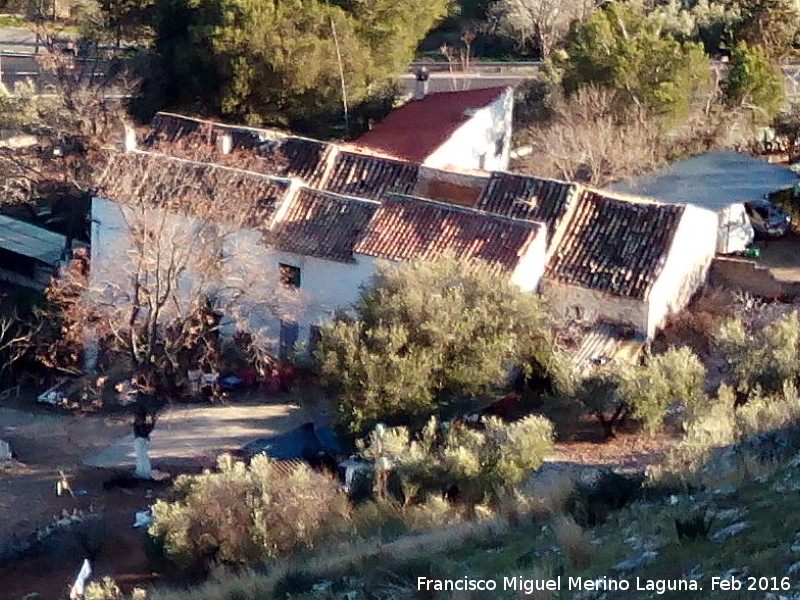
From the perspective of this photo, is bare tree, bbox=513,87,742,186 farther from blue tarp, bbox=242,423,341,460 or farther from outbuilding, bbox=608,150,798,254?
blue tarp, bbox=242,423,341,460

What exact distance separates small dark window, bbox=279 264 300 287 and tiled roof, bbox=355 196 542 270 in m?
1.70

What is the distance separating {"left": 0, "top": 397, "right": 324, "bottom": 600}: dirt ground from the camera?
60.9 feet

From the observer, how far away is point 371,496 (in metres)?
17.4

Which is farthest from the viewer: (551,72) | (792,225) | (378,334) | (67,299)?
(551,72)

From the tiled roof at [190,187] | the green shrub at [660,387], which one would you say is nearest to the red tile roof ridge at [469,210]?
the tiled roof at [190,187]

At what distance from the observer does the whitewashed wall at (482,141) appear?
31016mm

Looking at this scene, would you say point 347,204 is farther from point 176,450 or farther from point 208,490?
point 208,490

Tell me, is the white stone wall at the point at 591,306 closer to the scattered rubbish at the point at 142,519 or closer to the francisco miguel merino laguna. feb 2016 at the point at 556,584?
the scattered rubbish at the point at 142,519

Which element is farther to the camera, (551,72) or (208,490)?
(551,72)

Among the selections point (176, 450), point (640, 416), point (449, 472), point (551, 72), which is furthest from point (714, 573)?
point (551, 72)

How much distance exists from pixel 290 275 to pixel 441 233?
3439 mm

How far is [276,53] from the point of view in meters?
32.9

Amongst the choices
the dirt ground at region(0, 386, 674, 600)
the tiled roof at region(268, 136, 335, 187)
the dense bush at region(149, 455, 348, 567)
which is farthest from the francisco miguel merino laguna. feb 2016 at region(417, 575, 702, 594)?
the tiled roof at region(268, 136, 335, 187)

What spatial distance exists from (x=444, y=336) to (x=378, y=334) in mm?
1108
